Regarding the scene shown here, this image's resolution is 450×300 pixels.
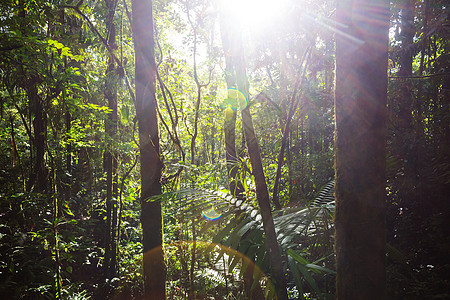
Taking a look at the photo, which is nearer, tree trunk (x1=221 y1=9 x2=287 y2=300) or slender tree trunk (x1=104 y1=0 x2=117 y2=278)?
tree trunk (x1=221 y1=9 x2=287 y2=300)

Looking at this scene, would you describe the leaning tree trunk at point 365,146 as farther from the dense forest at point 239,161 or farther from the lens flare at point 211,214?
the lens flare at point 211,214

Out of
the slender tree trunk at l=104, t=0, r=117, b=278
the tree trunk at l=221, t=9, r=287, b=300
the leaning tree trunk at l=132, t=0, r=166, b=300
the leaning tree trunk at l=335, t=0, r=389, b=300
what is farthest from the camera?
Result: the slender tree trunk at l=104, t=0, r=117, b=278

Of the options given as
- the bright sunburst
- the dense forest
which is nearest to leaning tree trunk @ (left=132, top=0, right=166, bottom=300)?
the dense forest

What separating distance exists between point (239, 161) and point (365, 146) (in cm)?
181

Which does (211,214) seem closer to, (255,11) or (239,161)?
(239,161)

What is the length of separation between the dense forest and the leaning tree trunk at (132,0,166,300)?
2cm

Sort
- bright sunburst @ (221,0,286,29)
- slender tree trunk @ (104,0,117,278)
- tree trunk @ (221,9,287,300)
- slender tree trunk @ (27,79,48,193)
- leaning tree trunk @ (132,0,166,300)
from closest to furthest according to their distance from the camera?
tree trunk @ (221,9,287,300) → bright sunburst @ (221,0,286,29) → leaning tree trunk @ (132,0,166,300) → slender tree trunk @ (27,79,48,193) → slender tree trunk @ (104,0,117,278)

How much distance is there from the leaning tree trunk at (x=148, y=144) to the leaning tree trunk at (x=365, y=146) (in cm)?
251

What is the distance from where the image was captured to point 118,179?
7.02 meters

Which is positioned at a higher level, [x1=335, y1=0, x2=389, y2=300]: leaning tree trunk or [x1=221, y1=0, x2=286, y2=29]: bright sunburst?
[x1=221, y1=0, x2=286, y2=29]: bright sunburst

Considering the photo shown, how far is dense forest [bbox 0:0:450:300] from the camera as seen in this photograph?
1344mm

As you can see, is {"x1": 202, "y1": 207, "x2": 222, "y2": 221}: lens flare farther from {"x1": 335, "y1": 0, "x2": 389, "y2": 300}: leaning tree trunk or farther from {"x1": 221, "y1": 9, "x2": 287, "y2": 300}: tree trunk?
{"x1": 335, "y1": 0, "x2": 389, "y2": 300}: leaning tree trunk

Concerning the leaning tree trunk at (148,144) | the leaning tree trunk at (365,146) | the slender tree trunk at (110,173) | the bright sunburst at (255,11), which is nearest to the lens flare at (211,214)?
the leaning tree trunk at (148,144)

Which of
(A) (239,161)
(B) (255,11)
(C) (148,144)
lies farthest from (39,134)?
(B) (255,11)
